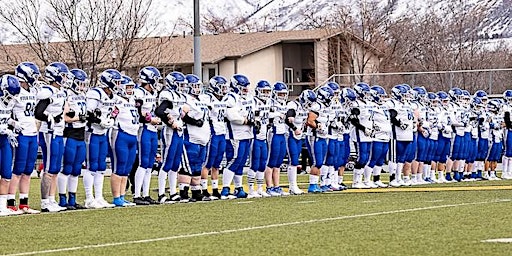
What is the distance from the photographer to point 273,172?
1791 cm

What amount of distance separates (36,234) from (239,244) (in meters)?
2.28

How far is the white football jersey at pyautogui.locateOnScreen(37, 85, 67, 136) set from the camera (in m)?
14.5

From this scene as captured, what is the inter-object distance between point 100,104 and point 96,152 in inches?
23.8

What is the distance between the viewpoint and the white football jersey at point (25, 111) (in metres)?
14.1

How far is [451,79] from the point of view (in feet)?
130

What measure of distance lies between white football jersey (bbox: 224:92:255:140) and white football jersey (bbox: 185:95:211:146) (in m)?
0.63

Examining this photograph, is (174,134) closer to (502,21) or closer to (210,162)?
(210,162)

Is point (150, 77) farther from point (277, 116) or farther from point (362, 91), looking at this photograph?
point (362, 91)

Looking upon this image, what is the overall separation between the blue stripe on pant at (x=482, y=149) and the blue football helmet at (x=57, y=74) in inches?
405

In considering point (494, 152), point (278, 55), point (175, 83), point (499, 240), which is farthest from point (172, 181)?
point (278, 55)

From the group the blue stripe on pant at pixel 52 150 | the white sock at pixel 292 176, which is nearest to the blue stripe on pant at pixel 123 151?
the blue stripe on pant at pixel 52 150

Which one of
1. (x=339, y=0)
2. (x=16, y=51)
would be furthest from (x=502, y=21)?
(x=16, y=51)

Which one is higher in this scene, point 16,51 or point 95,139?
point 16,51

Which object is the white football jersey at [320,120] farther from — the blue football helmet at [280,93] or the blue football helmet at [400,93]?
the blue football helmet at [400,93]
